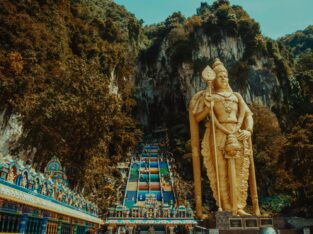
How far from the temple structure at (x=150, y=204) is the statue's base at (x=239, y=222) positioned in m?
3.90

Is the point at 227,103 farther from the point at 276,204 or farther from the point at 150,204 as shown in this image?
the point at 276,204

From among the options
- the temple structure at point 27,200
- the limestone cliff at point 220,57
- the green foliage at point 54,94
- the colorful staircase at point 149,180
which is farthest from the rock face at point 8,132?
the limestone cliff at point 220,57

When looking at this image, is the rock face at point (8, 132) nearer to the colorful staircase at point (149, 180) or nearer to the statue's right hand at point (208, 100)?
the colorful staircase at point (149, 180)

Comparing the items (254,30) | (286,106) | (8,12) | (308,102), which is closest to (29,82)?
(8,12)

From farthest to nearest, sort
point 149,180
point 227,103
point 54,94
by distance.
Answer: point 149,180, point 54,94, point 227,103

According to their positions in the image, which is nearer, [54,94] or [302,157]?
[54,94]

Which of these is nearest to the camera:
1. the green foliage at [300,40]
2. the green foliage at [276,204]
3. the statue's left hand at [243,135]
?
the statue's left hand at [243,135]

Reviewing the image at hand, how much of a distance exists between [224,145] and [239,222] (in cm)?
178

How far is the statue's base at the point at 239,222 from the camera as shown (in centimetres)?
574

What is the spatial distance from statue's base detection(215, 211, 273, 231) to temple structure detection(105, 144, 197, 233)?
390cm

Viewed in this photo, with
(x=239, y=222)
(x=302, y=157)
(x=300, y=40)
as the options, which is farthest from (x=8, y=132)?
(x=300, y=40)

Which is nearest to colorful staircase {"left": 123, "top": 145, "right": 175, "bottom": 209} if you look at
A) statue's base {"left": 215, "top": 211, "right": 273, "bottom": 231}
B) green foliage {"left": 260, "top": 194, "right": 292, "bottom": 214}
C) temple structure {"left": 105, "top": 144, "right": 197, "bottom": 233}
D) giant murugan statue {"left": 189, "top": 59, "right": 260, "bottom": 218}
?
temple structure {"left": 105, "top": 144, "right": 197, "bottom": 233}

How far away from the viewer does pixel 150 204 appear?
494 inches

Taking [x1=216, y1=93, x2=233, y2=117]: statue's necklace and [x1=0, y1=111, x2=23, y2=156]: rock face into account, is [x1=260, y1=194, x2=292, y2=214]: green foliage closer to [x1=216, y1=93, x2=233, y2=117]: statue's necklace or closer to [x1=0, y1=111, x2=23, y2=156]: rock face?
[x1=216, y1=93, x2=233, y2=117]: statue's necklace
